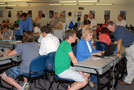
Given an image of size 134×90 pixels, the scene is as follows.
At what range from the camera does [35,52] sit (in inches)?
135

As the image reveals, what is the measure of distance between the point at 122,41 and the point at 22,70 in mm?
2255

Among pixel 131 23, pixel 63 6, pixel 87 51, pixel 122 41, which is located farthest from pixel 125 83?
pixel 63 6

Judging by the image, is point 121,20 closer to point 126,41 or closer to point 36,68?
point 126,41

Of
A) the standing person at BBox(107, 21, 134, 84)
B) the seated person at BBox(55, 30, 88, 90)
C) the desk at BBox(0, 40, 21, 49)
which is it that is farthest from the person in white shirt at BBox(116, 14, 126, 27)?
the seated person at BBox(55, 30, 88, 90)

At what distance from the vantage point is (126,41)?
4227 mm

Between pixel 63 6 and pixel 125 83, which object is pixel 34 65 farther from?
pixel 63 6

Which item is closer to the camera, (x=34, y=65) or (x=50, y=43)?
(x=34, y=65)

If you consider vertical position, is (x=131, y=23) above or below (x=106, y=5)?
below

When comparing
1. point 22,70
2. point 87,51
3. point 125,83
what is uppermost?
point 87,51

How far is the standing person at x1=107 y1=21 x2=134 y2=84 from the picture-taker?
410 cm

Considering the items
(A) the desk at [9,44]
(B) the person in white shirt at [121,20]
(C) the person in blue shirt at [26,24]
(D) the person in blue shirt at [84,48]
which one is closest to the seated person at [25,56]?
(D) the person in blue shirt at [84,48]

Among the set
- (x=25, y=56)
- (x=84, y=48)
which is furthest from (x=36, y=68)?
(x=84, y=48)

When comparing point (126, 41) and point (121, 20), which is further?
→ point (121, 20)

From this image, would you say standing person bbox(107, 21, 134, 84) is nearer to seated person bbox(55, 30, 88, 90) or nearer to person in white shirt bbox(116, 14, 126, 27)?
seated person bbox(55, 30, 88, 90)
